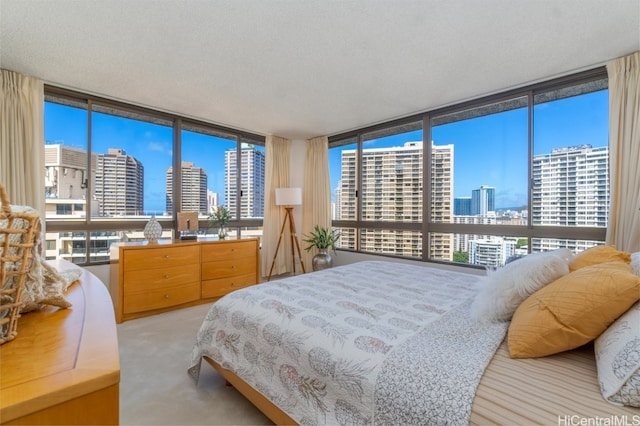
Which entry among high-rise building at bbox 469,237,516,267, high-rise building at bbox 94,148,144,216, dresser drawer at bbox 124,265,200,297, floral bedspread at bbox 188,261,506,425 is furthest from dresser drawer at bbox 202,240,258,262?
high-rise building at bbox 469,237,516,267

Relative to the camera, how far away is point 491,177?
10.7ft

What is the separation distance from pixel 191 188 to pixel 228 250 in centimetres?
111

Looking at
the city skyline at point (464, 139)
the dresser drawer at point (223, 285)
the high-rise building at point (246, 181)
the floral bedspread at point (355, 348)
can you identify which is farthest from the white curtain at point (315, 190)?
the floral bedspread at point (355, 348)

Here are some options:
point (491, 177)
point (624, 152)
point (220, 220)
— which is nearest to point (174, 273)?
point (220, 220)

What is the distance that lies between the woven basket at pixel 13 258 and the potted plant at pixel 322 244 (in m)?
3.83

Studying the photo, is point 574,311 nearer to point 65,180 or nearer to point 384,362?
point 384,362

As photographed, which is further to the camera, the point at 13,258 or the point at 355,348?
the point at 355,348

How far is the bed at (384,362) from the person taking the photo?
858mm

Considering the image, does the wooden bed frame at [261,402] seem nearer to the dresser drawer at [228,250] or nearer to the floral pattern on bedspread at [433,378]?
the floral pattern on bedspread at [433,378]

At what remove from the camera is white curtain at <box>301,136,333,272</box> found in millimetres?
4789

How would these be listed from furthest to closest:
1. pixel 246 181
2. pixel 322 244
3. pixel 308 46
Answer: pixel 246 181
pixel 322 244
pixel 308 46

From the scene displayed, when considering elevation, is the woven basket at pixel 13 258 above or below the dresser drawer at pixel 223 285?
above

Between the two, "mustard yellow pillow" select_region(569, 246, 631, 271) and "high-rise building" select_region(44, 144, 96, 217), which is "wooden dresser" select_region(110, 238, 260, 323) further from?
"mustard yellow pillow" select_region(569, 246, 631, 271)

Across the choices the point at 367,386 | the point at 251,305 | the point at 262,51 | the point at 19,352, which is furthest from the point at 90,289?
the point at 262,51
